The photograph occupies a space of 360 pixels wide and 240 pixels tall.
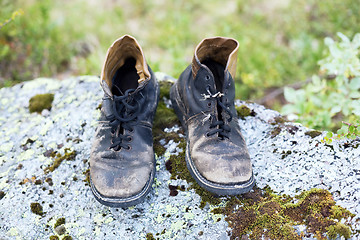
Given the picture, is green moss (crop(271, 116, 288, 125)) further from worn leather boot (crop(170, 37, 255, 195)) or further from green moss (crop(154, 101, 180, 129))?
green moss (crop(154, 101, 180, 129))

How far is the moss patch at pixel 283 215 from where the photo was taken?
1868mm

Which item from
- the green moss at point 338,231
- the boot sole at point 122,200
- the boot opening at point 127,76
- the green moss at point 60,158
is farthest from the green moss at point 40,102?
the green moss at point 338,231

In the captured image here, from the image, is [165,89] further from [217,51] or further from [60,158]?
[60,158]

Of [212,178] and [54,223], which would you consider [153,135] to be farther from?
[54,223]

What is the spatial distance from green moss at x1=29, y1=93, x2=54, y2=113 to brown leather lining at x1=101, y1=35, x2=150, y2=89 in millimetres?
984

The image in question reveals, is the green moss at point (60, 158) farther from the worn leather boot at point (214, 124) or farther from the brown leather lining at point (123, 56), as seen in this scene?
the worn leather boot at point (214, 124)

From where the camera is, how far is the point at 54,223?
217 centimetres

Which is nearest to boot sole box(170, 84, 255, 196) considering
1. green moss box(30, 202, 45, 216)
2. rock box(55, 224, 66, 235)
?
rock box(55, 224, 66, 235)

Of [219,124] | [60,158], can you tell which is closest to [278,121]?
[219,124]

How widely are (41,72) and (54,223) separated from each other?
10.8 ft

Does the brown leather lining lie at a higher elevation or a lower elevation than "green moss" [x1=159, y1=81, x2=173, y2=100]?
higher

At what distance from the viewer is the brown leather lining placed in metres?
2.46

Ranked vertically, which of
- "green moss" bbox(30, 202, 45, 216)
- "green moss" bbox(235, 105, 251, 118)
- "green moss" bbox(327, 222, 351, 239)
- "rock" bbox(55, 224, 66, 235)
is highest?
"green moss" bbox(235, 105, 251, 118)

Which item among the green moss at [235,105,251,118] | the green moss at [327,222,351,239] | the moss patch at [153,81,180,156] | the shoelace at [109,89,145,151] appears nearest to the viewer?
the green moss at [327,222,351,239]
